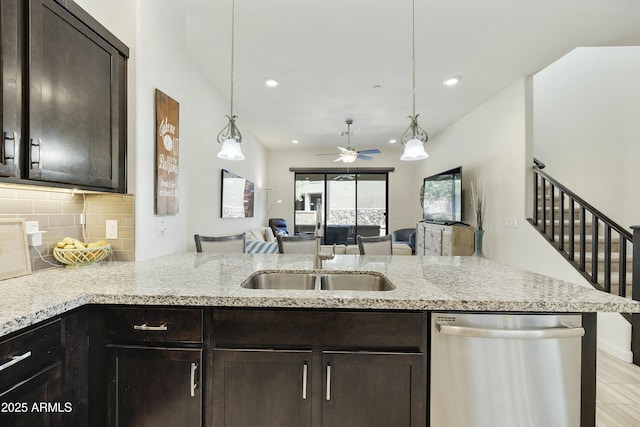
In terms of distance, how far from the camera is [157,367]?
1.13 metres

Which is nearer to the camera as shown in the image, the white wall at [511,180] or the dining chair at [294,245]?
the dining chair at [294,245]

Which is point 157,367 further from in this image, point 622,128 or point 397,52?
point 622,128

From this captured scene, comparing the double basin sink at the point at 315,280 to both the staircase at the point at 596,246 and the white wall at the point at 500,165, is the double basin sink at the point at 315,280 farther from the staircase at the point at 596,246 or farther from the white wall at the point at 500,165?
the white wall at the point at 500,165

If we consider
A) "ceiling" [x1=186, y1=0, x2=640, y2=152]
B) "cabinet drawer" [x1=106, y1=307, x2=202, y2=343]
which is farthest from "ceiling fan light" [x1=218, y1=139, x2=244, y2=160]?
"cabinet drawer" [x1=106, y1=307, x2=202, y2=343]

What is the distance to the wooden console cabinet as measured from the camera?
4.50 metres

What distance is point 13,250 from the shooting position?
1.35m

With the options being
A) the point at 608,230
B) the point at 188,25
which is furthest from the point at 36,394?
the point at 608,230

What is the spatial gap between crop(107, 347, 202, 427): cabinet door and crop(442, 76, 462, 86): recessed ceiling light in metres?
3.87

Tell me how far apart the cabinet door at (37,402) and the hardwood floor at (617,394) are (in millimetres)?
2782

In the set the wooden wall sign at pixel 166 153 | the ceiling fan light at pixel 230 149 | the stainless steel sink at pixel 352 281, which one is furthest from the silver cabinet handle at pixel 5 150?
the stainless steel sink at pixel 352 281

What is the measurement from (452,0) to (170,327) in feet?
9.38

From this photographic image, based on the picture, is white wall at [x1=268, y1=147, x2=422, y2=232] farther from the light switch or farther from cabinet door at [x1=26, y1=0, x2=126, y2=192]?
cabinet door at [x1=26, y1=0, x2=126, y2=192]

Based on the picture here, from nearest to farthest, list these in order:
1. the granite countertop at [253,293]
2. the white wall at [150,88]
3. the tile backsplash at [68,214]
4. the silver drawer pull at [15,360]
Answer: the silver drawer pull at [15,360] < the granite countertop at [253,293] < the tile backsplash at [68,214] < the white wall at [150,88]

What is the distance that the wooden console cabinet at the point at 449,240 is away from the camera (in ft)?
14.8
